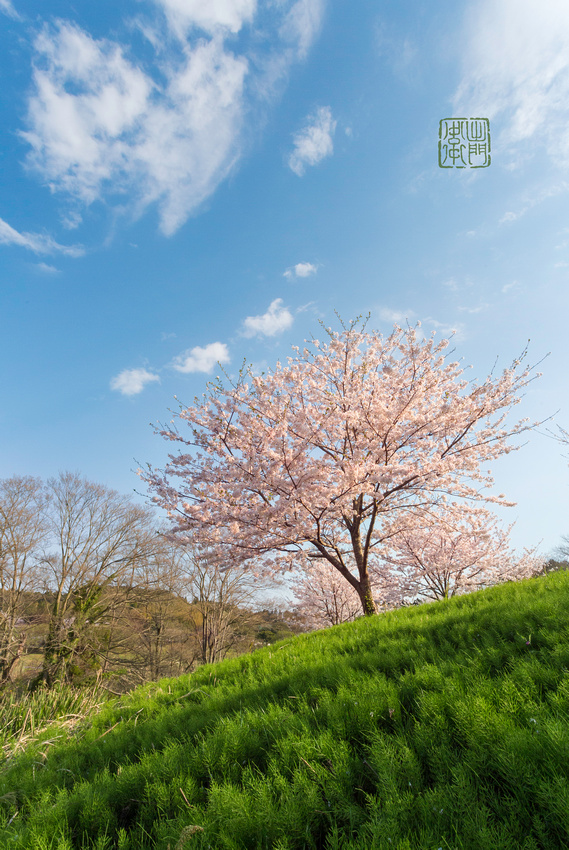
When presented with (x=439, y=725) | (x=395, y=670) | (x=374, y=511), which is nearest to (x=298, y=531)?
(x=374, y=511)

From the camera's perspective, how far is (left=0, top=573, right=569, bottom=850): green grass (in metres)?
1.66

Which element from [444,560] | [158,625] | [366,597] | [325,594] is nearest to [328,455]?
[366,597]

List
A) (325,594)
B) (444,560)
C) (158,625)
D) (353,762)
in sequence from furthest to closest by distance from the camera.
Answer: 1. (158,625)
2. (325,594)
3. (444,560)
4. (353,762)

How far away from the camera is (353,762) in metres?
2.20

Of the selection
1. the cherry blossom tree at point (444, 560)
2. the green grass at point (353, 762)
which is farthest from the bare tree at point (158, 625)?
the green grass at point (353, 762)

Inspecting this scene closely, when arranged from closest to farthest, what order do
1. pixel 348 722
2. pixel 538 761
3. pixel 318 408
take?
pixel 538 761
pixel 348 722
pixel 318 408

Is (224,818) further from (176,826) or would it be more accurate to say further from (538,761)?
(538,761)

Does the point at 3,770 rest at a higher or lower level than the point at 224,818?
lower

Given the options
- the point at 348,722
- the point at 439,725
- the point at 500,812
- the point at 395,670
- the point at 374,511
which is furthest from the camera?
the point at 374,511

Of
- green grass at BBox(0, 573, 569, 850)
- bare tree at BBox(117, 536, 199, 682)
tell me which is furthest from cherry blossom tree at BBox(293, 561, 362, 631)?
green grass at BBox(0, 573, 569, 850)

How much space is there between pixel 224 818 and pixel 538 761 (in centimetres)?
156

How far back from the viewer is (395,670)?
11.1 feet

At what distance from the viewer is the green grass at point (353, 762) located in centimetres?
166

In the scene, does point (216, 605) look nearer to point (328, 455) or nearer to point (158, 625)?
point (158, 625)
